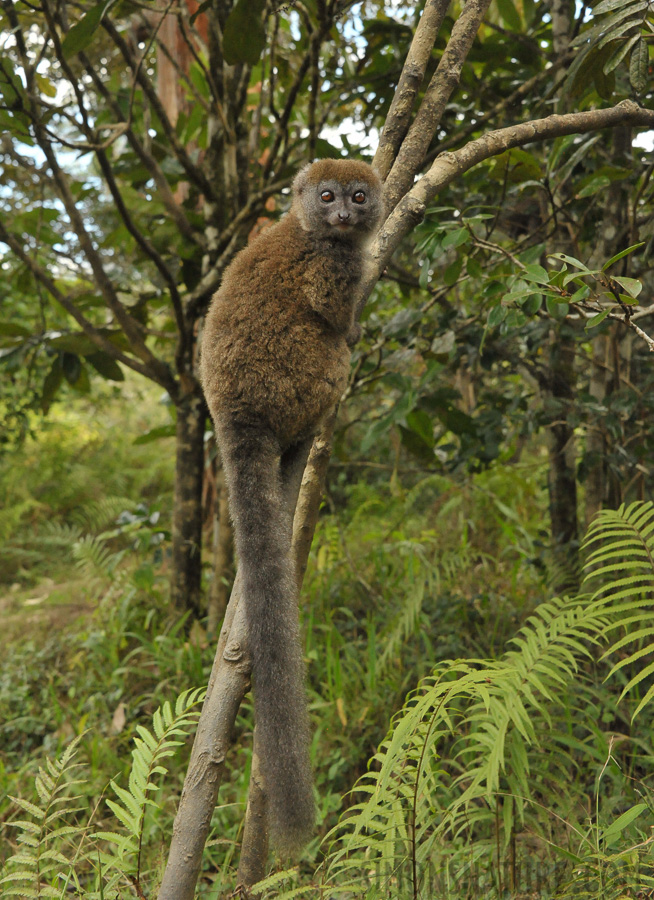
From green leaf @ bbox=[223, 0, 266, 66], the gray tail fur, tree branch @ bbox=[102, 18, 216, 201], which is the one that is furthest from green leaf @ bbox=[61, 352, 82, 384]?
the gray tail fur

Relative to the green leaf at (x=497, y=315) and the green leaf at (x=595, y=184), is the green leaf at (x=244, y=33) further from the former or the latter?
the green leaf at (x=497, y=315)

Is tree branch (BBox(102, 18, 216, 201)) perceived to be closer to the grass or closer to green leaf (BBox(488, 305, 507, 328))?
the grass

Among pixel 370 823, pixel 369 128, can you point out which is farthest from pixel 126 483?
pixel 370 823

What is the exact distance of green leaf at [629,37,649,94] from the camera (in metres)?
2.27

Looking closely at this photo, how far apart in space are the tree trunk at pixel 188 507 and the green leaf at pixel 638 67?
2698 millimetres

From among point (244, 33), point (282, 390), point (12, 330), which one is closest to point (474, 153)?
point (282, 390)

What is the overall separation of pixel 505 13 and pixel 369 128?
0.91m

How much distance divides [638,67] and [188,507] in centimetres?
314

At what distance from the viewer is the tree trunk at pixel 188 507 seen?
4.20 meters

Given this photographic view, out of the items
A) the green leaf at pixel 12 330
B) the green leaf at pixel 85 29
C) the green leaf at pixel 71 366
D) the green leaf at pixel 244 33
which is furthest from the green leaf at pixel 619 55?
the green leaf at pixel 12 330

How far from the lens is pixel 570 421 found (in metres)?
3.14

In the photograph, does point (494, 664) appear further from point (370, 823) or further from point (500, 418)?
point (500, 418)

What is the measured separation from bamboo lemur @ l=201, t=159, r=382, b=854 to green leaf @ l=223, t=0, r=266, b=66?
0.71 meters

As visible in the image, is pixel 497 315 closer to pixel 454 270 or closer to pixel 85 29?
pixel 454 270
